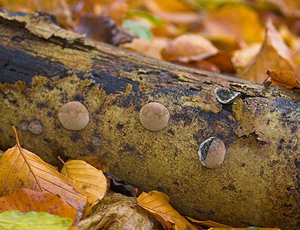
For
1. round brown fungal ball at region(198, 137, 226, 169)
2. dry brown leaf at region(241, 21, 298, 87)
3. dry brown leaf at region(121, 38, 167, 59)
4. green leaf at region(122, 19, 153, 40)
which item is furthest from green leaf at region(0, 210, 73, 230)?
green leaf at region(122, 19, 153, 40)

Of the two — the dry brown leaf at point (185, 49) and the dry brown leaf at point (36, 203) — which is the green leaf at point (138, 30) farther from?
the dry brown leaf at point (36, 203)

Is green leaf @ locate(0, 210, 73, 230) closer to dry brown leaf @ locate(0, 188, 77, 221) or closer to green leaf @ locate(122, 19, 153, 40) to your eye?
dry brown leaf @ locate(0, 188, 77, 221)

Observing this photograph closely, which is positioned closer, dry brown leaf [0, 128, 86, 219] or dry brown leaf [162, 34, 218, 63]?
dry brown leaf [0, 128, 86, 219]

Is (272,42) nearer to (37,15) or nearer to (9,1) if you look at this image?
(37,15)

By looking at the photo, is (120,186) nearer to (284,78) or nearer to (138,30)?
(284,78)

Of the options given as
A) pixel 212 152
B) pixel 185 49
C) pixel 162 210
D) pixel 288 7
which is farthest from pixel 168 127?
pixel 288 7

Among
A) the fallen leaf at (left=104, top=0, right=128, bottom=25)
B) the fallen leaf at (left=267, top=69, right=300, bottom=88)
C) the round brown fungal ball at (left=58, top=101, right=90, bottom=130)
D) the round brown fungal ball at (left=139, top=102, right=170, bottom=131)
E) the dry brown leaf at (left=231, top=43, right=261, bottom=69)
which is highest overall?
the fallen leaf at (left=104, top=0, right=128, bottom=25)
